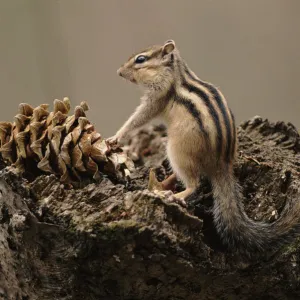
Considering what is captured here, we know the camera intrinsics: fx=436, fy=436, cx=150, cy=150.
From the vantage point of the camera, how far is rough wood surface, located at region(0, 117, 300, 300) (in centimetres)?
91

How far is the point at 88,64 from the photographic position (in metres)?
2.41

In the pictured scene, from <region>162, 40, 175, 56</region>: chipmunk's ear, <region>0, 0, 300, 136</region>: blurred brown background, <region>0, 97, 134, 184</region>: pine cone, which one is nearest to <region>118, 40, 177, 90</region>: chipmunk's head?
<region>162, 40, 175, 56</region>: chipmunk's ear

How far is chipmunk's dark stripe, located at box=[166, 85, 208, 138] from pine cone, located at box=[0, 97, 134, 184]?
234 mm

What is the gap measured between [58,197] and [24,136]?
24 centimetres

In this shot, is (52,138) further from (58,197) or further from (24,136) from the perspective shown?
(58,197)

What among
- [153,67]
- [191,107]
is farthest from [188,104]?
[153,67]

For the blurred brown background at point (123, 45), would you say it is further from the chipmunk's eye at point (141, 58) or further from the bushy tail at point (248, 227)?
the bushy tail at point (248, 227)

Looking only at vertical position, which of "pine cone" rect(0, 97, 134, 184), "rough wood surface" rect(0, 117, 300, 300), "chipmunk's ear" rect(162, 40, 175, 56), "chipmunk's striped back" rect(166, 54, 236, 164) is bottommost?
"rough wood surface" rect(0, 117, 300, 300)

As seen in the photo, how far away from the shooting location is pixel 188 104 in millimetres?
1266

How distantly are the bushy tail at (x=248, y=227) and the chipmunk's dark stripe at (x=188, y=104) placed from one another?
0.20 meters

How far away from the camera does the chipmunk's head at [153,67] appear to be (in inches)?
56.8

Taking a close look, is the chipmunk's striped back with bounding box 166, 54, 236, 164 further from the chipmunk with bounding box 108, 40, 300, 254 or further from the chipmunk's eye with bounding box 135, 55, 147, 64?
the chipmunk's eye with bounding box 135, 55, 147, 64

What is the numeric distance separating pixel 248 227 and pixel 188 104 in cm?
40

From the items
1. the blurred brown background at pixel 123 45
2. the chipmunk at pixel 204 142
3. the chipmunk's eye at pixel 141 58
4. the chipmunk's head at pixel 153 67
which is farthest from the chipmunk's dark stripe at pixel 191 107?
the blurred brown background at pixel 123 45
